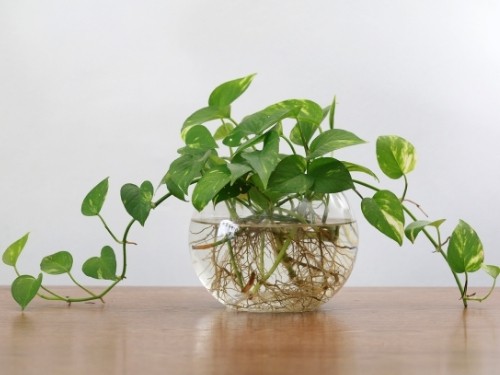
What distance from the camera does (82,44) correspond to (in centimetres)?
249

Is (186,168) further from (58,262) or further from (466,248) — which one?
(466,248)

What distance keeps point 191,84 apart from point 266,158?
147 centimetres

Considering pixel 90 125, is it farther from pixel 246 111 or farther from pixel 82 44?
A: pixel 246 111

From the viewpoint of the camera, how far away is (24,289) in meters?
1.25

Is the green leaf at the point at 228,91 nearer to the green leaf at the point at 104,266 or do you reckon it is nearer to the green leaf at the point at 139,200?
the green leaf at the point at 139,200

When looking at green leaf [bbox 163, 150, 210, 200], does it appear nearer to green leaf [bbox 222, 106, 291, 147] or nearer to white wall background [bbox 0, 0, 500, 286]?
green leaf [bbox 222, 106, 291, 147]

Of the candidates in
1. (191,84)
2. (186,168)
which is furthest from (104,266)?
(191,84)

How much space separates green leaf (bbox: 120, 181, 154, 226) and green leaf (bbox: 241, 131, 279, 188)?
178mm

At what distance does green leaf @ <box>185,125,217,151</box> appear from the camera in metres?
1.18

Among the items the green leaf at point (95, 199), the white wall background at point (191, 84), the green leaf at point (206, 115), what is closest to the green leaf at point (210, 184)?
the green leaf at point (206, 115)

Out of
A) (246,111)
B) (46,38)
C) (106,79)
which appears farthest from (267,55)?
(46,38)

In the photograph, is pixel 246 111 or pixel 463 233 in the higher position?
pixel 246 111

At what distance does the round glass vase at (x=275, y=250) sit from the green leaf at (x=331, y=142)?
0.07 meters

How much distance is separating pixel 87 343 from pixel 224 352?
16cm
